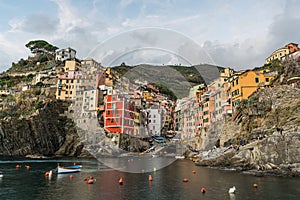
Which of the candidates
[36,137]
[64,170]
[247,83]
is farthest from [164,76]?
[36,137]

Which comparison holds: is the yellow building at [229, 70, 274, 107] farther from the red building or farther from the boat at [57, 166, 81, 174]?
the boat at [57, 166, 81, 174]

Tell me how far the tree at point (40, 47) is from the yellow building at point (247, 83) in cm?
7193

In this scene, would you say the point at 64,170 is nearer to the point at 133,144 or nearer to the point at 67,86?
the point at 133,144

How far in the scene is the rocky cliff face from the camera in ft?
154

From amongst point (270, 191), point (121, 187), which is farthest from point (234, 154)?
point (121, 187)

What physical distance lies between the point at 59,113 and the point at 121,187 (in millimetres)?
40184

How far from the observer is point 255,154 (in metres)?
23.3

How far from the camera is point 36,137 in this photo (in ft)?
155

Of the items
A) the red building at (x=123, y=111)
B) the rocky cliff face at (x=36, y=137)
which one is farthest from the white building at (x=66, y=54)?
the red building at (x=123, y=111)

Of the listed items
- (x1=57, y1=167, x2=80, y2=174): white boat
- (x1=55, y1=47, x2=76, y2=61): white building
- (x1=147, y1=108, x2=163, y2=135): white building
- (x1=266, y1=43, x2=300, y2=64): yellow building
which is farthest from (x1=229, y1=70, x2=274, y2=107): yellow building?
(x1=55, y1=47, x2=76, y2=61): white building

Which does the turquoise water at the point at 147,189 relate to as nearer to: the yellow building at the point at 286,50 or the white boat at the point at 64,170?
the white boat at the point at 64,170

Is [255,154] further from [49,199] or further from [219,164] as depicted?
[49,199]

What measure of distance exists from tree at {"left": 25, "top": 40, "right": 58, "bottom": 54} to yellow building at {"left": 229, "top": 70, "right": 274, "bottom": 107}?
71927 mm

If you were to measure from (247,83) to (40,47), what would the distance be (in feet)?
257
